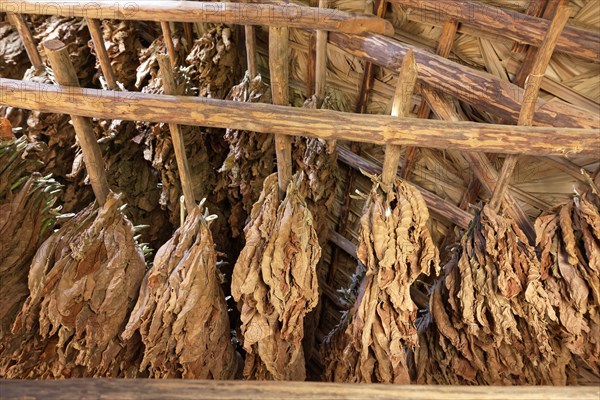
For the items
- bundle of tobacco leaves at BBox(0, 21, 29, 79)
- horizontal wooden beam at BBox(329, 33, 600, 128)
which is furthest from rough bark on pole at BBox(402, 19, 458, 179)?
bundle of tobacco leaves at BBox(0, 21, 29, 79)

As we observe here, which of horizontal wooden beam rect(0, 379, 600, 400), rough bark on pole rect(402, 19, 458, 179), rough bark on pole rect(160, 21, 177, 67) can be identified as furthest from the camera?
rough bark on pole rect(160, 21, 177, 67)

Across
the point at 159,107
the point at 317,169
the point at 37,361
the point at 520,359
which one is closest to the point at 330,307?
the point at 317,169

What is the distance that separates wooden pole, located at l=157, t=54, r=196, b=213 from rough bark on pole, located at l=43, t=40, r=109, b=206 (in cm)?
39

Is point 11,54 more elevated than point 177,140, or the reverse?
point 11,54

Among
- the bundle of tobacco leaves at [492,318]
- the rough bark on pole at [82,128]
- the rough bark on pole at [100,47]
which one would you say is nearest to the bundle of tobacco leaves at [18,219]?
the rough bark on pole at [82,128]

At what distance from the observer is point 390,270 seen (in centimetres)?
202

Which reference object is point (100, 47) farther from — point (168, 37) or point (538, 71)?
point (538, 71)

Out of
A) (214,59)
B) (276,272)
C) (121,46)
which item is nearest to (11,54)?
(121,46)

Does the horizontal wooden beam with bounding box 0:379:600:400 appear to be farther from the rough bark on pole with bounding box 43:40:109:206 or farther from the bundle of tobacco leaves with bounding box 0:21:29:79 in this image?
the bundle of tobacco leaves with bounding box 0:21:29:79

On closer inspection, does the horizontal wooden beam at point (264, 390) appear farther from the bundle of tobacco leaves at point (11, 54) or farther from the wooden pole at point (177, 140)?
the bundle of tobacco leaves at point (11, 54)

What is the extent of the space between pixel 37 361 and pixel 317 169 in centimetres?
196

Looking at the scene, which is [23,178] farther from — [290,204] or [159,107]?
[290,204]

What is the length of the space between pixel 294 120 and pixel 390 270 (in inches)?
33.2

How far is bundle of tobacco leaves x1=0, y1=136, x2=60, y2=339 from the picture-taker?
2.08 meters
